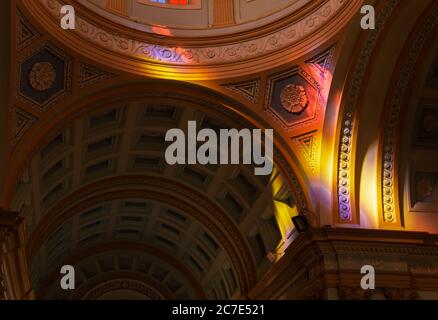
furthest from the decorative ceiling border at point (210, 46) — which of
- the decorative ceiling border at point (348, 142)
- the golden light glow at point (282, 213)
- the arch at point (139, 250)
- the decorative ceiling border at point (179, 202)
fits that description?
the arch at point (139, 250)

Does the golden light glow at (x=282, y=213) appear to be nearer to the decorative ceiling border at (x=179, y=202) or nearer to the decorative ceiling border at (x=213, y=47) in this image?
the decorative ceiling border at (x=179, y=202)

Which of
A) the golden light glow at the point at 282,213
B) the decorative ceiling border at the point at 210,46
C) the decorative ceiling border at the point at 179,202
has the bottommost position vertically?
the golden light glow at the point at 282,213

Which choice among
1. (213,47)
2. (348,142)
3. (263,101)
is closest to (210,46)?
(213,47)

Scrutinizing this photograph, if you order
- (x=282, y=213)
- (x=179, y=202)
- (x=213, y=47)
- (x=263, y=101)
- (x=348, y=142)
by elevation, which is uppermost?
(x=213, y=47)

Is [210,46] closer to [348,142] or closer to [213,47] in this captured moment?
[213,47]

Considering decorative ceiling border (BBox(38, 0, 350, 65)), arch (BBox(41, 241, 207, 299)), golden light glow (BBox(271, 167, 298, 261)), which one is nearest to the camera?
decorative ceiling border (BBox(38, 0, 350, 65))

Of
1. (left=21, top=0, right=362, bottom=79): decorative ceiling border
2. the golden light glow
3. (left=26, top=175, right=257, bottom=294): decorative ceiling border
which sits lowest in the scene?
the golden light glow

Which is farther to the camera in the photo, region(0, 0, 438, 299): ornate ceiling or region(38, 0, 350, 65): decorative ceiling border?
region(38, 0, 350, 65): decorative ceiling border

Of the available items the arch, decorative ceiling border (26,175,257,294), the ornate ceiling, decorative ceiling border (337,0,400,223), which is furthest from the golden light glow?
the arch

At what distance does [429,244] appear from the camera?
38.5ft

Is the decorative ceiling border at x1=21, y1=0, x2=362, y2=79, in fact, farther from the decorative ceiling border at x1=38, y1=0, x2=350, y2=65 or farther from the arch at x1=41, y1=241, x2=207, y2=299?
the arch at x1=41, y1=241, x2=207, y2=299
